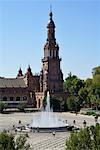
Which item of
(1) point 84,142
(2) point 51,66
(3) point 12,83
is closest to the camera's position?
(1) point 84,142

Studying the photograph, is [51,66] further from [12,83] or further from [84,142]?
[84,142]

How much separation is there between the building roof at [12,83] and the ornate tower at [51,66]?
5.17 meters

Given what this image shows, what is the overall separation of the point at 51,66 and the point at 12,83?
939 centimetres

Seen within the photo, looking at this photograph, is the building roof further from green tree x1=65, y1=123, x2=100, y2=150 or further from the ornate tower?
green tree x1=65, y1=123, x2=100, y2=150

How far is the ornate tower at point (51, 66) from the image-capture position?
73750 mm

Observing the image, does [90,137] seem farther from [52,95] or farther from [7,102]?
[7,102]

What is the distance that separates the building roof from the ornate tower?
5.17 m

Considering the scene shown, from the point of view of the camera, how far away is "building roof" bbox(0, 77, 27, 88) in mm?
77869

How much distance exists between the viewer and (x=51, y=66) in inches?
2931

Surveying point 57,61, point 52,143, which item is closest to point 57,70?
point 57,61

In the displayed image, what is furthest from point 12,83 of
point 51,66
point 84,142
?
point 84,142

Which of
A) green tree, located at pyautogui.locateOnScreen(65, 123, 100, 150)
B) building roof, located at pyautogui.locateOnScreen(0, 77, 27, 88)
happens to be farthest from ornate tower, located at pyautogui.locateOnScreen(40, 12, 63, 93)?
green tree, located at pyautogui.locateOnScreen(65, 123, 100, 150)

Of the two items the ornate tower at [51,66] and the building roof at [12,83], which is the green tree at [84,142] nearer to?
the ornate tower at [51,66]

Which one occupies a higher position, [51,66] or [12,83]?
[51,66]
